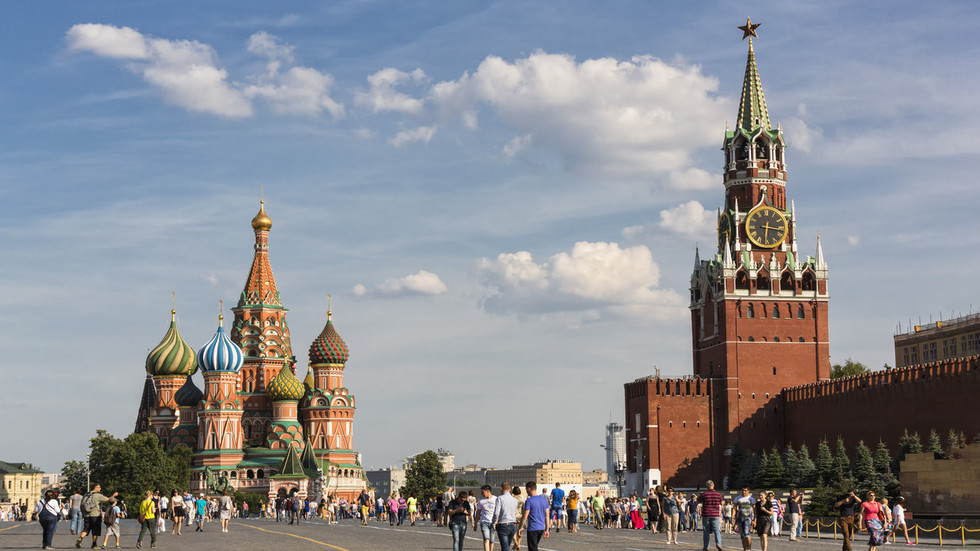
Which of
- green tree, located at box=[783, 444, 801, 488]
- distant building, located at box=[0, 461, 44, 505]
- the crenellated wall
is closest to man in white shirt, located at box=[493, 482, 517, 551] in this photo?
the crenellated wall

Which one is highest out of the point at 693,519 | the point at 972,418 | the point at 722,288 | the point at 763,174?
the point at 763,174

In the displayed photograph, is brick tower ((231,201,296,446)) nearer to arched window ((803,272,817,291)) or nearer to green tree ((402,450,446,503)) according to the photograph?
green tree ((402,450,446,503))

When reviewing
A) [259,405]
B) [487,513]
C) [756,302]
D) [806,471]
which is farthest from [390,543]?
[259,405]

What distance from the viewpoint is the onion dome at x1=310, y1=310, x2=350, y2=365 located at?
11294 centimetres

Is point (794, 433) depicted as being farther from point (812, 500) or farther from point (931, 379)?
point (812, 500)

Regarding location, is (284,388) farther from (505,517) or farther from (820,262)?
(505,517)

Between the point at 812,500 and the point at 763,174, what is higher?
the point at 763,174

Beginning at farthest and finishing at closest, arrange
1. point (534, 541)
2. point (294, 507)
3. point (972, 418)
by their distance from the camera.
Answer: point (972, 418) → point (294, 507) → point (534, 541)

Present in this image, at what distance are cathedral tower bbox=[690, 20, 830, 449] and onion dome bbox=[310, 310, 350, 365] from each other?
3485 centimetres

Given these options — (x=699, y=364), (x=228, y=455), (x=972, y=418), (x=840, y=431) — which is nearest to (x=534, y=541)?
(x=972, y=418)

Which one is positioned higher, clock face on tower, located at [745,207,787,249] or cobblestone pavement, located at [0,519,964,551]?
clock face on tower, located at [745,207,787,249]

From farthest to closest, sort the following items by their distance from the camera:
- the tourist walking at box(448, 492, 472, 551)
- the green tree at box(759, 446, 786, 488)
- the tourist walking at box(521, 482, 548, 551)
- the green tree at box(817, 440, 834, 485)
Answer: the green tree at box(759, 446, 786, 488), the green tree at box(817, 440, 834, 485), the tourist walking at box(448, 492, 472, 551), the tourist walking at box(521, 482, 548, 551)

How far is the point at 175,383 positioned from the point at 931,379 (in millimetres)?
67771

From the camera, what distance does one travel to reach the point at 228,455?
107 m
